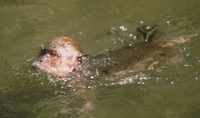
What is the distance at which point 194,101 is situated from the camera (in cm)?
235

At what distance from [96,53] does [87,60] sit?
2.42 ft

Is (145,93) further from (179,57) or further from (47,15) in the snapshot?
(47,15)

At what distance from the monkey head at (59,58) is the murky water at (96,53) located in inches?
5.9

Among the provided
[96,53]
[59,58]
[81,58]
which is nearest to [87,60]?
[81,58]

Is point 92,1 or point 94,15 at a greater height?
point 92,1

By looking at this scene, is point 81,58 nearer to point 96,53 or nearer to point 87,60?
point 87,60

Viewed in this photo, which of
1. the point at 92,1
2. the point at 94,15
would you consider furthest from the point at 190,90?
the point at 92,1

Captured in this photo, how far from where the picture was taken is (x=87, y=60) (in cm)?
314

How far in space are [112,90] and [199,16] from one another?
2.68 metres

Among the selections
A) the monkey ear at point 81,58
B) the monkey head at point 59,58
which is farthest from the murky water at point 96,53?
the monkey ear at point 81,58

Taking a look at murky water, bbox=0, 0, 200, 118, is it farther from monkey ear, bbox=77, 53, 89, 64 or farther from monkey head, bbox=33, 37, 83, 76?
monkey ear, bbox=77, 53, 89, 64

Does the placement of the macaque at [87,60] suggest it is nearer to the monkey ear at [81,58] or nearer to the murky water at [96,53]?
the monkey ear at [81,58]

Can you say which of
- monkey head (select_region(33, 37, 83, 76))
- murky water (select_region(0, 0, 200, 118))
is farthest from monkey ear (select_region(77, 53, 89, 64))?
murky water (select_region(0, 0, 200, 118))

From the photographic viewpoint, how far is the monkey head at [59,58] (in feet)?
9.54
